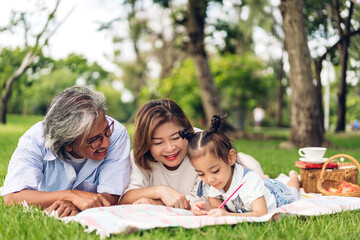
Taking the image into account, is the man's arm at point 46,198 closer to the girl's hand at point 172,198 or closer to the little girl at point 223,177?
the girl's hand at point 172,198

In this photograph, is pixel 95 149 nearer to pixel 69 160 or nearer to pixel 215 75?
pixel 69 160

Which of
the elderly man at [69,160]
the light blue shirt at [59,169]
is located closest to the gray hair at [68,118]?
the elderly man at [69,160]

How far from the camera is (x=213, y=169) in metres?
2.86

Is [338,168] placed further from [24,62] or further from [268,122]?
[268,122]

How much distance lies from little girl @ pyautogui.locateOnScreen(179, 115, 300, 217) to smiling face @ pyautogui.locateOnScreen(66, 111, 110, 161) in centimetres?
60

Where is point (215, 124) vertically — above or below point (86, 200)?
above

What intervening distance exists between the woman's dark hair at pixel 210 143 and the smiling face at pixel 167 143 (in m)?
0.20

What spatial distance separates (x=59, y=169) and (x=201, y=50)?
9.07 m

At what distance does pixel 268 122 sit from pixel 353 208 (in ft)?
90.4

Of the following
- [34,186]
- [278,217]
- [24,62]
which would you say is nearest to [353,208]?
[278,217]

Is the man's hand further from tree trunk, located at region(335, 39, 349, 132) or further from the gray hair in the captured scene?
tree trunk, located at region(335, 39, 349, 132)

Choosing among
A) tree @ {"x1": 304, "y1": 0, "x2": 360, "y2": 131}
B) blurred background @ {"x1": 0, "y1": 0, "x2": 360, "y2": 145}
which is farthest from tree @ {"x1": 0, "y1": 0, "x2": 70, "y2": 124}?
tree @ {"x1": 304, "y1": 0, "x2": 360, "y2": 131}

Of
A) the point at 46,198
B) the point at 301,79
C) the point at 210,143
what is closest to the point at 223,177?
the point at 210,143

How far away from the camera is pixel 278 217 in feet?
8.98
